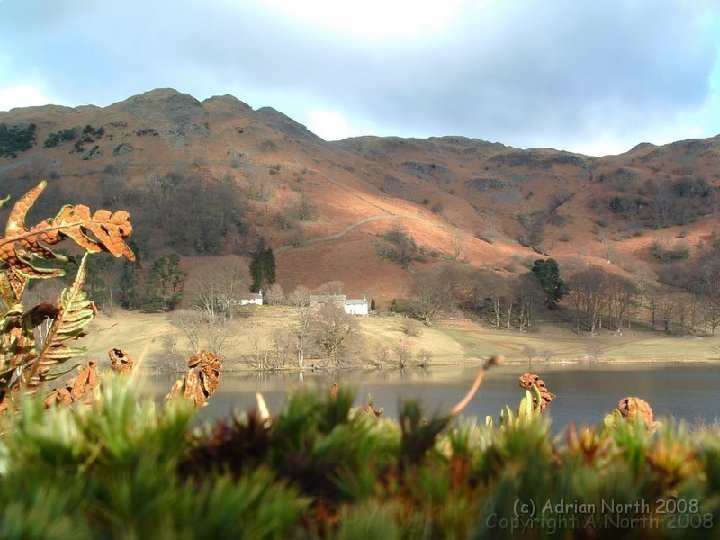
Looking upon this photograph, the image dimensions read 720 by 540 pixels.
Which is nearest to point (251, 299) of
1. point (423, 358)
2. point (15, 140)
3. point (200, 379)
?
point (423, 358)

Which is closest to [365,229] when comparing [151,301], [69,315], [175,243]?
[175,243]

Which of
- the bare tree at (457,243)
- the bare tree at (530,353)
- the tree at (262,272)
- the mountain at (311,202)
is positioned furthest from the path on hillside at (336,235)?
the bare tree at (530,353)

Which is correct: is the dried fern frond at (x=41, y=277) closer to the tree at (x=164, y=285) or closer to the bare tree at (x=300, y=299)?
the bare tree at (x=300, y=299)

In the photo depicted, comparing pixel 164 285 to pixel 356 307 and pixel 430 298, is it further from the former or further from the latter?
pixel 430 298

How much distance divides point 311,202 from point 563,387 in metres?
104

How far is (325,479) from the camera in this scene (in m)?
2.19

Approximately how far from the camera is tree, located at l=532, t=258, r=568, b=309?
99.1m

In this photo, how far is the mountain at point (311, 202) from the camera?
401 feet

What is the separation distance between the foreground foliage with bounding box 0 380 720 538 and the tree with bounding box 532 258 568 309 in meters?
99.6

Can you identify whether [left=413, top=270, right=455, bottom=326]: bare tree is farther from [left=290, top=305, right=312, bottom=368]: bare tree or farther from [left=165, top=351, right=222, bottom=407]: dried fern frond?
[left=165, top=351, right=222, bottom=407]: dried fern frond

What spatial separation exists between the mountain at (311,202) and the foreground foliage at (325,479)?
103 metres

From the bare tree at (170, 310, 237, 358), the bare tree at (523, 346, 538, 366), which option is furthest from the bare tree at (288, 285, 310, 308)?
the bare tree at (523, 346, 538, 366)

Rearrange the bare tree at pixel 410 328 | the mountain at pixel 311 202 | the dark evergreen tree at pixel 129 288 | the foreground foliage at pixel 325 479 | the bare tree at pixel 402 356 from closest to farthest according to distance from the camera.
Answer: the foreground foliage at pixel 325 479
the bare tree at pixel 402 356
the bare tree at pixel 410 328
the dark evergreen tree at pixel 129 288
the mountain at pixel 311 202

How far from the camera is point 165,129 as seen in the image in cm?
17438
